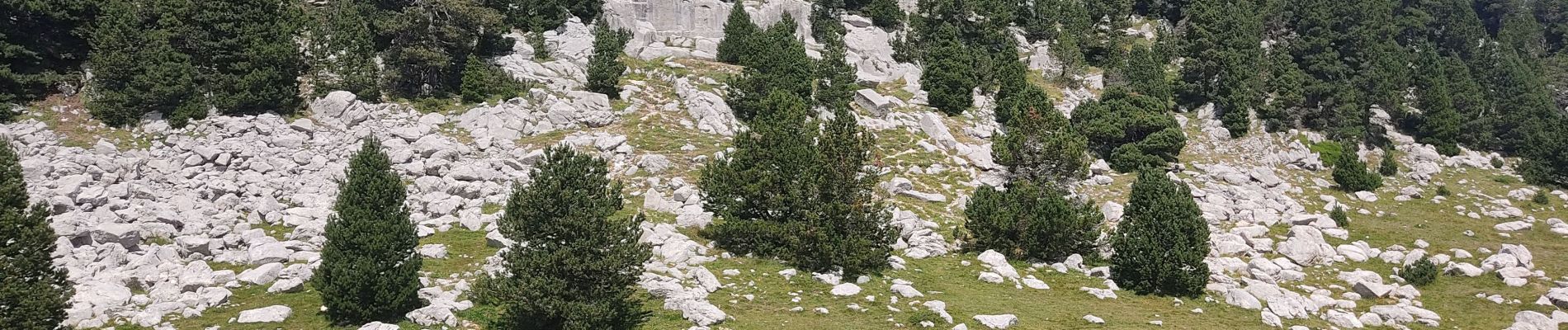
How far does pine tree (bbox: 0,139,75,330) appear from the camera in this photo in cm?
2453

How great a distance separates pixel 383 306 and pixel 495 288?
433 centimetres

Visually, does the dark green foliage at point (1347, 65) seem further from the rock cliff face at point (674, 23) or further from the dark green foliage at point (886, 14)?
the rock cliff face at point (674, 23)

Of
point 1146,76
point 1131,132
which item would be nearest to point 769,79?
point 1131,132

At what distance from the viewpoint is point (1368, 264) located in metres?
46.1

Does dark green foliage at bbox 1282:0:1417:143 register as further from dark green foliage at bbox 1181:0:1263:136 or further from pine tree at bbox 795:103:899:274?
pine tree at bbox 795:103:899:274

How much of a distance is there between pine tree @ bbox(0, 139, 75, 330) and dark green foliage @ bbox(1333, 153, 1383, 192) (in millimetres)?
70534

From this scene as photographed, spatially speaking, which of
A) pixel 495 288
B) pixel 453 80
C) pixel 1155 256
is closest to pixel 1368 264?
pixel 1155 256

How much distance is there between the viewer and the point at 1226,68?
75.1 m

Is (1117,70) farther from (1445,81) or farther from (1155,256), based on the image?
(1155,256)

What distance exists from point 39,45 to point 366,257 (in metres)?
36.0

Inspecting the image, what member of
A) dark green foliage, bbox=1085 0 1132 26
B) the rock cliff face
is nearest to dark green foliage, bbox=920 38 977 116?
the rock cliff face

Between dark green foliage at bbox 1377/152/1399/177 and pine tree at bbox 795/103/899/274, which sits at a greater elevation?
pine tree at bbox 795/103/899/274

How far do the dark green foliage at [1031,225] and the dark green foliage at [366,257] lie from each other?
2418 centimetres

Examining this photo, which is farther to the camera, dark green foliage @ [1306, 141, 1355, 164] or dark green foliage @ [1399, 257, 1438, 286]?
dark green foliage @ [1306, 141, 1355, 164]
